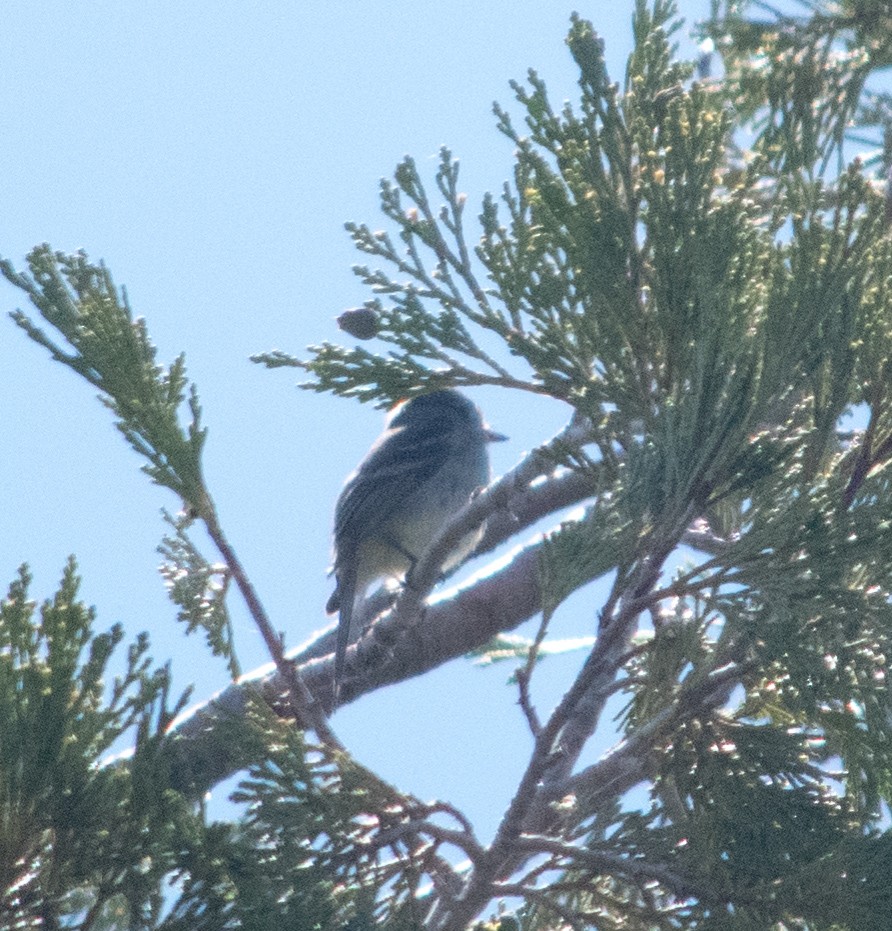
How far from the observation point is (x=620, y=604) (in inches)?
89.4

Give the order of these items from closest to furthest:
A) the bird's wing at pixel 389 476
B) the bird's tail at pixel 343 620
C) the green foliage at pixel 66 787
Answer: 1. the green foliage at pixel 66 787
2. the bird's tail at pixel 343 620
3. the bird's wing at pixel 389 476

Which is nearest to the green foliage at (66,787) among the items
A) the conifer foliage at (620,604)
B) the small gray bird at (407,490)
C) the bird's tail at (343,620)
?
the conifer foliage at (620,604)

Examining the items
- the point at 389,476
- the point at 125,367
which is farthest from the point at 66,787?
the point at 389,476

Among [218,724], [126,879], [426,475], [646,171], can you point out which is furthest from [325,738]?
[426,475]

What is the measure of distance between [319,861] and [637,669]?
87 cm

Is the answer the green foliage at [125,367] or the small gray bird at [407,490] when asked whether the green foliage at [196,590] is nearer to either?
the green foliage at [125,367]

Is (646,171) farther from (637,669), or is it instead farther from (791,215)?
(637,669)

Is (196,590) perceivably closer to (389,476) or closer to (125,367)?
(125,367)

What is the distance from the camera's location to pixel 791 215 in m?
2.38

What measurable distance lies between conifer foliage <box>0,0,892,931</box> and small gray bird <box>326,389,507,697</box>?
2.76 metres

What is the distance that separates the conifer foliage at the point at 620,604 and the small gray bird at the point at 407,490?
9.07ft

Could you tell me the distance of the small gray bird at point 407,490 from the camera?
5527mm

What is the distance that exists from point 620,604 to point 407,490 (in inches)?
136

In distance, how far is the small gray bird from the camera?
18.1 feet
